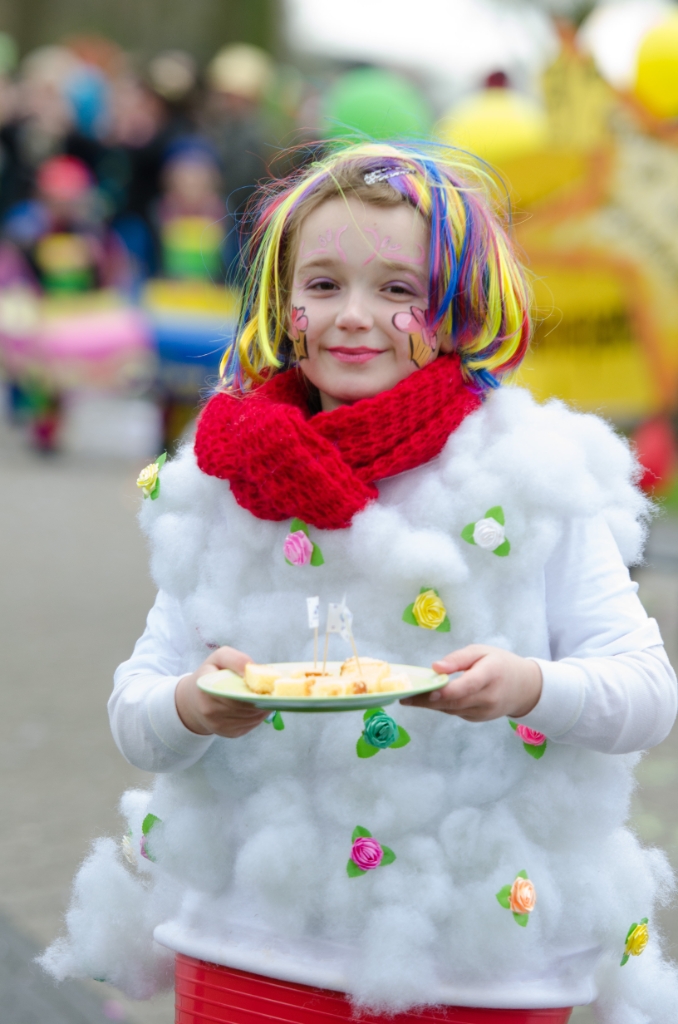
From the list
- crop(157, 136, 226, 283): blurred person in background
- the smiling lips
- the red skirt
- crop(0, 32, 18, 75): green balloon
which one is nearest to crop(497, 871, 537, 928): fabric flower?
the red skirt

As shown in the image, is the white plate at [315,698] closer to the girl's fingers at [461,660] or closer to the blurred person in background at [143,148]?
the girl's fingers at [461,660]

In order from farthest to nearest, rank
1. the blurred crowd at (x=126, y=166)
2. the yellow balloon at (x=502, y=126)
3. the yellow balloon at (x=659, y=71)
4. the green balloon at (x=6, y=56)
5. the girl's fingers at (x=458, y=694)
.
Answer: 1. the green balloon at (x=6, y=56)
2. the blurred crowd at (x=126, y=166)
3. the yellow balloon at (x=502, y=126)
4. the yellow balloon at (x=659, y=71)
5. the girl's fingers at (x=458, y=694)

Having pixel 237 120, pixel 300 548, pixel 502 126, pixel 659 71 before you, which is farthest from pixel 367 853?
pixel 237 120

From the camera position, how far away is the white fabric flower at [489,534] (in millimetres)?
1502

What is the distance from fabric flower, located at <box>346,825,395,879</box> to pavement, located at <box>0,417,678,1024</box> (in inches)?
38.2

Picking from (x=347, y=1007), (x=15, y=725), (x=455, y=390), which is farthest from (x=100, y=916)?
(x=15, y=725)

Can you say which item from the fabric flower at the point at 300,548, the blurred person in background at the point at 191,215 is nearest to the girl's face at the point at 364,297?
the fabric flower at the point at 300,548

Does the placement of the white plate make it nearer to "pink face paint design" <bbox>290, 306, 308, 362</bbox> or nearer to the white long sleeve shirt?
the white long sleeve shirt

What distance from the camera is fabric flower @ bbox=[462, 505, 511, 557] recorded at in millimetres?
1503

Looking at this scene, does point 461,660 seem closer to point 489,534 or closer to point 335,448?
point 489,534

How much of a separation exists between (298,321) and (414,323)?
5.9 inches

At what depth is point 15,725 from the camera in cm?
392

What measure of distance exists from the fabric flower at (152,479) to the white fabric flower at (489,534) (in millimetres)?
445

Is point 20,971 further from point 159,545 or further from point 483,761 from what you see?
point 483,761
